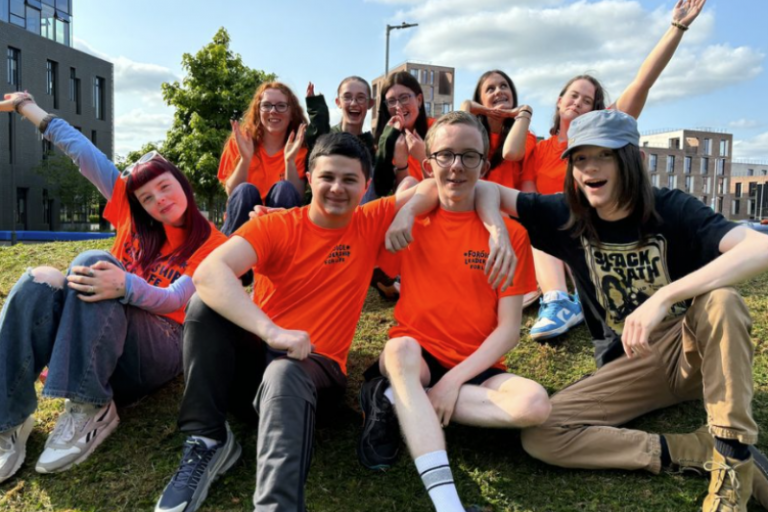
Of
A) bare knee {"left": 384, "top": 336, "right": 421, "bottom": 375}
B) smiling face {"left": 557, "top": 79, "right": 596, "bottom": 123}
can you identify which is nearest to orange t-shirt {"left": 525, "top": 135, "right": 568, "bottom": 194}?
smiling face {"left": 557, "top": 79, "right": 596, "bottom": 123}

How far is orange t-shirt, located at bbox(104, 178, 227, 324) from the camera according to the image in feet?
11.6

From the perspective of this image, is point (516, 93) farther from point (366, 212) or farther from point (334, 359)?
point (334, 359)

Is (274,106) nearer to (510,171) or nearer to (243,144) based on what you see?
(243,144)

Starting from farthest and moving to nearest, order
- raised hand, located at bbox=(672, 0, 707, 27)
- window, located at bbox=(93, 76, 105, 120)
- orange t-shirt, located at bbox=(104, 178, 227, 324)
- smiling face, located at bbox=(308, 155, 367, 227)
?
window, located at bbox=(93, 76, 105, 120) < raised hand, located at bbox=(672, 0, 707, 27) < orange t-shirt, located at bbox=(104, 178, 227, 324) < smiling face, located at bbox=(308, 155, 367, 227)

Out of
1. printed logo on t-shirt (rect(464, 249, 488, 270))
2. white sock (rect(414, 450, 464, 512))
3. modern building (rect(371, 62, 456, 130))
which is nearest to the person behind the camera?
white sock (rect(414, 450, 464, 512))

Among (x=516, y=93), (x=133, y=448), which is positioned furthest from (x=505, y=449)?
(x=516, y=93)

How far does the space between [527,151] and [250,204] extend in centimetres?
250

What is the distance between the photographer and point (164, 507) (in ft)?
8.83

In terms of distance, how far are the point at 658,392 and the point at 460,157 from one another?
1.76 m

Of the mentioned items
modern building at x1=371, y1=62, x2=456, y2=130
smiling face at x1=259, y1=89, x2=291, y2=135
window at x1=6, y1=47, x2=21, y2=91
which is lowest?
smiling face at x1=259, y1=89, x2=291, y2=135

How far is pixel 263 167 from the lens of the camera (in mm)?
5309

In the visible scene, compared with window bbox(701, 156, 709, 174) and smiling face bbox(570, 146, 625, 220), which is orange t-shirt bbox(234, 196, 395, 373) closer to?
smiling face bbox(570, 146, 625, 220)

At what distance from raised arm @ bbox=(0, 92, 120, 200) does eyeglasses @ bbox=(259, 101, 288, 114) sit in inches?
62.5

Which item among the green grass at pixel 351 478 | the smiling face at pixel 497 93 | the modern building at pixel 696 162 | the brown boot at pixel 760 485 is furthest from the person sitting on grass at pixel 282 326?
the modern building at pixel 696 162
